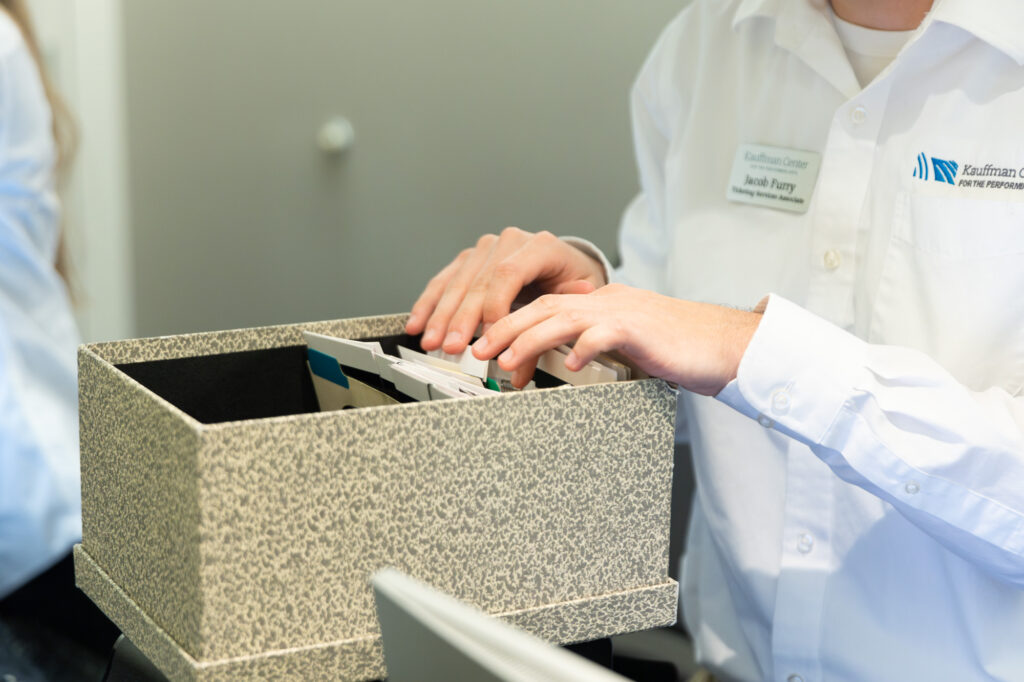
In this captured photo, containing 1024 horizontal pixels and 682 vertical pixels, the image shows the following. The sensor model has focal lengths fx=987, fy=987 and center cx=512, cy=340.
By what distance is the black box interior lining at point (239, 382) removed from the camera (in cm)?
66

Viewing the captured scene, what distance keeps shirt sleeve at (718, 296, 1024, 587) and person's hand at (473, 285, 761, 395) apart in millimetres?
23

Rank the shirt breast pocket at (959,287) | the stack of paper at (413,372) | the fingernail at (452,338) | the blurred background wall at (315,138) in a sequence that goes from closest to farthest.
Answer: the stack of paper at (413,372) < the fingernail at (452,338) < the shirt breast pocket at (959,287) < the blurred background wall at (315,138)

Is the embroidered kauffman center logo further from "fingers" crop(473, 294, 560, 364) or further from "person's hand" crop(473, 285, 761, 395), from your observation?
"fingers" crop(473, 294, 560, 364)

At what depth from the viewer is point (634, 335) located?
0.64 m

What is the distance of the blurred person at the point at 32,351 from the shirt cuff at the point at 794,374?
112cm

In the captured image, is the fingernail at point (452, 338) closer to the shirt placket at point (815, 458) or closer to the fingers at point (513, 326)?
the fingers at point (513, 326)

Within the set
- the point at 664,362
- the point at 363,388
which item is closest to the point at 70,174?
the point at 363,388

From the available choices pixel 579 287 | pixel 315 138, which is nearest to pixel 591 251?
pixel 579 287

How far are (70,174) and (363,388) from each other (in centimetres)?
165

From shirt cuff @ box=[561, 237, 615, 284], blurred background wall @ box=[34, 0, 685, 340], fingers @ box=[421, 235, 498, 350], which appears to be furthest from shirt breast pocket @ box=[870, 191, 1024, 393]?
blurred background wall @ box=[34, 0, 685, 340]

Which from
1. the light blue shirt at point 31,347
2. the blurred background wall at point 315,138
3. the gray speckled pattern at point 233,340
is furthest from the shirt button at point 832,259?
the light blue shirt at point 31,347

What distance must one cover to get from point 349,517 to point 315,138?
1593 millimetres

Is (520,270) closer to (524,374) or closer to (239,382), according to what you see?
(524,374)

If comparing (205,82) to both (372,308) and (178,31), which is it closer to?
(178,31)
